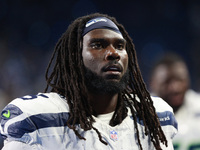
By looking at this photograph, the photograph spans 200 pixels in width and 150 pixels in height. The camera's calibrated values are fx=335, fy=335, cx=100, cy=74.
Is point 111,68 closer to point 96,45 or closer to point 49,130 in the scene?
point 96,45

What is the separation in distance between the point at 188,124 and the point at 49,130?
2.07m

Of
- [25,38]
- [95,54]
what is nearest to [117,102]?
[95,54]

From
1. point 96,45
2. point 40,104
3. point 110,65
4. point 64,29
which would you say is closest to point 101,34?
point 96,45

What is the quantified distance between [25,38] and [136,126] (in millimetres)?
2497


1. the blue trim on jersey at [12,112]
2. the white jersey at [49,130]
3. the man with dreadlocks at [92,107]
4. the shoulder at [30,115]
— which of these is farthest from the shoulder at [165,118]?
the blue trim on jersey at [12,112]

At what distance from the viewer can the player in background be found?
2.98m

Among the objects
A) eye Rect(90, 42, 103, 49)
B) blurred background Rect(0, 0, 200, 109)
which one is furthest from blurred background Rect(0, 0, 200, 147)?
eye Rect(90, 42, 103, 49)

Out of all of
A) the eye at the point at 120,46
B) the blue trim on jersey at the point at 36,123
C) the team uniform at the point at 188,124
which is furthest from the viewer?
the team uniform at the point at 188,124

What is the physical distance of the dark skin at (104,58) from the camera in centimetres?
137

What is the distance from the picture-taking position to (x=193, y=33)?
379cm

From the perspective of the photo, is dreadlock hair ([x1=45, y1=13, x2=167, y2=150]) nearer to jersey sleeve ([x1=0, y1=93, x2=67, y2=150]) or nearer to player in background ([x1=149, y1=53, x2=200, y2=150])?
jersey sleeve ([x1=0, y1=93, x2=67, y2=150])

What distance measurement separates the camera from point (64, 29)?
3.73 meters

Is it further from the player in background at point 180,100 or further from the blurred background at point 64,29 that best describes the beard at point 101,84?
the blurred background at point 64,29

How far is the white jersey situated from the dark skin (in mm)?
75
